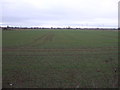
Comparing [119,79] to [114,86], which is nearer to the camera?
[114,86]

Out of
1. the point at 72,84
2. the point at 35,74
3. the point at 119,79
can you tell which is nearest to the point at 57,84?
the point at 72,84

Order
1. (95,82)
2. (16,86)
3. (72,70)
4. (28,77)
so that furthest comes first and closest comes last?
(72,70), (28,77), (95,82), (16,86)

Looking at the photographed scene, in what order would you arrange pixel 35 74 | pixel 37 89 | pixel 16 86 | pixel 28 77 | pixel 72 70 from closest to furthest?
pixel 37 89 → pixel 16 86 → pixel 28 77 → pixel 35 74 → pixel 72 70

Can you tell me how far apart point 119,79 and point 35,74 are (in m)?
3.91

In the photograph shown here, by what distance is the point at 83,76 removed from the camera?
9781mm

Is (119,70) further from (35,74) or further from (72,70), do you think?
(35,74)

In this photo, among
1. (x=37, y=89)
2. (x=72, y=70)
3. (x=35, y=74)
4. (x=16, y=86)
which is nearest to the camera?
(x=37, y=89)

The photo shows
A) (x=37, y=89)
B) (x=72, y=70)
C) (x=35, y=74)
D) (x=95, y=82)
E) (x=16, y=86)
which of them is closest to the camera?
(x=37, y=89)

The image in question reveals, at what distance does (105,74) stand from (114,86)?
2.38 meters

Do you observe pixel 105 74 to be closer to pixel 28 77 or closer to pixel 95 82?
pixel 95 82

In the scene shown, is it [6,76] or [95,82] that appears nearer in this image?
[95,82]

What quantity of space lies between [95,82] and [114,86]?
0.98 m

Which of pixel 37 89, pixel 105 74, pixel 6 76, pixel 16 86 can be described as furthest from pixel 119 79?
pixel 6 76

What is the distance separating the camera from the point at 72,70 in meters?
11.1
